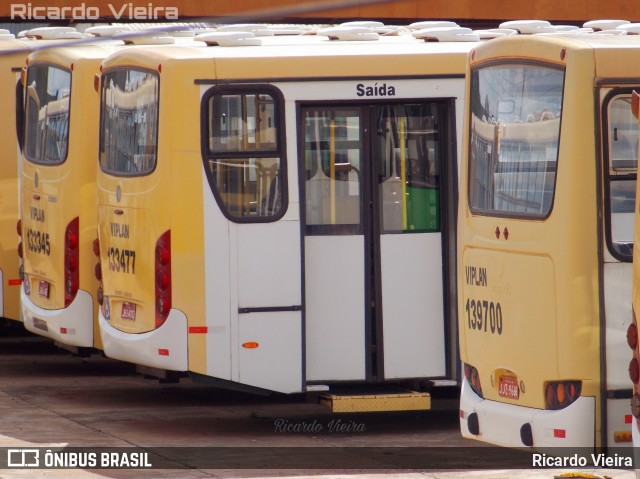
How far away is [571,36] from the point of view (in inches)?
331

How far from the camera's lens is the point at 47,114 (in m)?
13.7

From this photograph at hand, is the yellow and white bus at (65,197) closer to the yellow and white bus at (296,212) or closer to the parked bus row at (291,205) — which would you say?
the parked bus row at (291,205)

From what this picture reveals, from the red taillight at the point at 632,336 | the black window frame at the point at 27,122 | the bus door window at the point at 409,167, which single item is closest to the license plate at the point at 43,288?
the black window frame at the point at 27,122

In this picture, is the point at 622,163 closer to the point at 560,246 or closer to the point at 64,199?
the point at 560,246

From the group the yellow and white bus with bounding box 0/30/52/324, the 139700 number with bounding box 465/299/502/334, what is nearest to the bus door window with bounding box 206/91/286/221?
the 139700 number with bounding box 465/299/502/334

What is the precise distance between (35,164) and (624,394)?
24.8 ft

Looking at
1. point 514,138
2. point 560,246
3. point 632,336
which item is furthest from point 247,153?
point 632,336

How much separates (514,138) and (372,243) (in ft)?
8.44

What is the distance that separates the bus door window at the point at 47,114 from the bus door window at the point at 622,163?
6.48m

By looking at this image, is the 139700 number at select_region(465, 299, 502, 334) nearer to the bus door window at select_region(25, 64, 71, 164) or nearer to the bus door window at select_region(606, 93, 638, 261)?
the bus door window at select_region(606, 93, 638, 261)

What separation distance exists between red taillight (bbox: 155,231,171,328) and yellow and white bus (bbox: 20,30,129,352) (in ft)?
7.13

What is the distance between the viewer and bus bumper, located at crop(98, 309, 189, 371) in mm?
10766

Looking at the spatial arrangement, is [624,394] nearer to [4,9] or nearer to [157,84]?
[157,84]

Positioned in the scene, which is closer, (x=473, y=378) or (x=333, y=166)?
(x=473, y=378)
